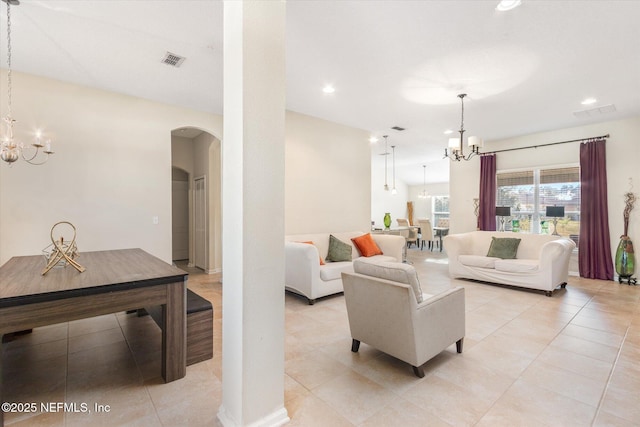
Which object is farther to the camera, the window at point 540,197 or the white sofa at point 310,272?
the window at point 540,197

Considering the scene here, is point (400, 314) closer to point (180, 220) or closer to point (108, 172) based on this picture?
point (108, 172)

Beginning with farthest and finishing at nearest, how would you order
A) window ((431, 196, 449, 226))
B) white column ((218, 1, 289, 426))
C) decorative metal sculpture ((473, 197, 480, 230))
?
window ((431, 196, 449, 226)) → decorative metal sculpture ((473, 197, 480, 230)) → white column ((218, 1, 289, 426))

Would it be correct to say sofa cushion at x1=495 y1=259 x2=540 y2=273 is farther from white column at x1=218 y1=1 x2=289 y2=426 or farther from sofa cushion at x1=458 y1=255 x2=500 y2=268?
white column at x1=218 y1=1 x2=289 y2=426

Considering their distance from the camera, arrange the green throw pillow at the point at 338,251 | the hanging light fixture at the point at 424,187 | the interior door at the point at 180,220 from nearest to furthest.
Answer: the green throw pillow at the point at 338,251, the interior door at the point at 180,220, the hanging light fixture at the point at 424,187

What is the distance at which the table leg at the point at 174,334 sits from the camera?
2.12 meters

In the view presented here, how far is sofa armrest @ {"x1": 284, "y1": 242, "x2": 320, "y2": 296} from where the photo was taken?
3.86m

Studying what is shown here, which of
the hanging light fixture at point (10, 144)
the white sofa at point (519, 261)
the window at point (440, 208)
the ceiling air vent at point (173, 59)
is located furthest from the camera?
the window at point (440, 208)

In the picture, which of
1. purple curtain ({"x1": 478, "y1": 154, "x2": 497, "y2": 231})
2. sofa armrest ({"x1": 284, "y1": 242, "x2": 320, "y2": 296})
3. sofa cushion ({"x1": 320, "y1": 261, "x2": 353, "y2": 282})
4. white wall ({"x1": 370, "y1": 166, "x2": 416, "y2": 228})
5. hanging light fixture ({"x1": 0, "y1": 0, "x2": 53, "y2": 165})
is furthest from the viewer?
white wall ({"x1": 370, "y1": 166, "x2": 416, "y2": 228})

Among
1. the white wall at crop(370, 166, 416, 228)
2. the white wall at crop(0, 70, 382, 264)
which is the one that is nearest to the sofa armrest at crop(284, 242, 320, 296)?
the white wall at crop(0, 70, 382, 264)

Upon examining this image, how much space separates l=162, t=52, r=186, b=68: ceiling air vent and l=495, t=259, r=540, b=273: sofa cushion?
5.30 metres

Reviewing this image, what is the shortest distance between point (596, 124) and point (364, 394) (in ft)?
21.3

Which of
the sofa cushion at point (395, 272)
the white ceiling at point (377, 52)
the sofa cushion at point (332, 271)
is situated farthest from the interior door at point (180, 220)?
the sofa cushion at point (395, 272)

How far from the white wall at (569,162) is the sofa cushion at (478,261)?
202 centimetres

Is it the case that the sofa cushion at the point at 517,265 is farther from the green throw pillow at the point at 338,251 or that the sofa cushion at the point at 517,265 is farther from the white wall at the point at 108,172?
the white wall at the point at 108,172
